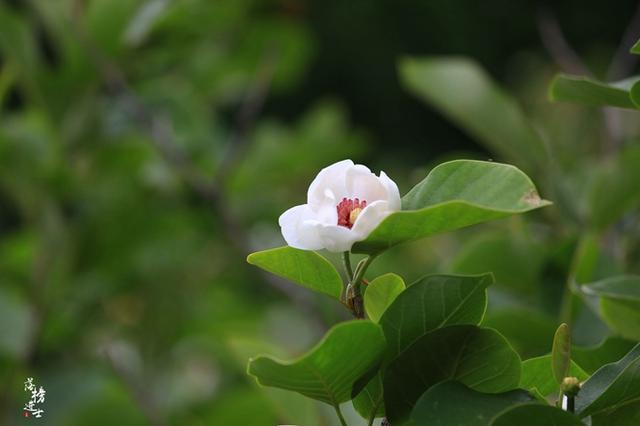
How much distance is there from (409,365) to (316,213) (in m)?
0.08

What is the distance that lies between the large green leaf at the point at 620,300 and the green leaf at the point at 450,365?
0.35 feet

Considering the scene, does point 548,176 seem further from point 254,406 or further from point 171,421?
point 171,421

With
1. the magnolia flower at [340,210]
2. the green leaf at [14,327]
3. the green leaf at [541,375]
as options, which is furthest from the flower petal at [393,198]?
the green leaf at [14,327]

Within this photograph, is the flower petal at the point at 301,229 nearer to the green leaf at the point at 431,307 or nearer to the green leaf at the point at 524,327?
the green leaf at the point at 431,307

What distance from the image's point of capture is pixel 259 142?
194 centimetres

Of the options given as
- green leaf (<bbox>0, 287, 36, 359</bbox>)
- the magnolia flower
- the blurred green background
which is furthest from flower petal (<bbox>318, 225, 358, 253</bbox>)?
green leaf (<bbox>0, 287, 36, 359</bbox>)

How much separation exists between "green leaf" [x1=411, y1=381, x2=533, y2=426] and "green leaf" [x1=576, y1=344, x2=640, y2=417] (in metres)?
0.03

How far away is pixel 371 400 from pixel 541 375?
8 cm

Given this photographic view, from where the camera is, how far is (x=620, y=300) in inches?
20.8

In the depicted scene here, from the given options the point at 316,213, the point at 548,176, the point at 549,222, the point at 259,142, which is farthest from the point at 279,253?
the point at 259,142

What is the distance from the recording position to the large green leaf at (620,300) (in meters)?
0.53

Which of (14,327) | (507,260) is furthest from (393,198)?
(14,327)

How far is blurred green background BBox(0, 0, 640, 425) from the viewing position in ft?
2.86

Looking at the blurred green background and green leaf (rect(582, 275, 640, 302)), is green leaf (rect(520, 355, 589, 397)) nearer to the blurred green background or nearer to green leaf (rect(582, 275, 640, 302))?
green leaf (rect(582, 275, 640, 302))
